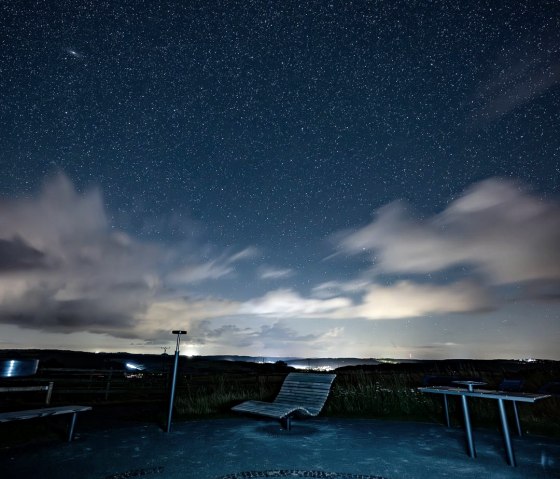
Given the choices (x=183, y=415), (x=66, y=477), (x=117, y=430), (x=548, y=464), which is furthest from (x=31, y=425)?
(x=548, y=464)

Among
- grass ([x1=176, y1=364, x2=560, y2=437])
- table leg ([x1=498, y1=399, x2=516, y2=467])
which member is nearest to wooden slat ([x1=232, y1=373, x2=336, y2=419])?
grass ([x1=176, y1=364, x2=560, y2=437])

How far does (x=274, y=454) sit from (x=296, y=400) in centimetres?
189

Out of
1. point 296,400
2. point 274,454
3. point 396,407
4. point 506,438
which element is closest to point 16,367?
point 274,454

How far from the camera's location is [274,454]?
167 inches

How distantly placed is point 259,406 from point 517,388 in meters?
4.39

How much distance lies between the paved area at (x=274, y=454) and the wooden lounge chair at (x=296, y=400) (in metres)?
0.35

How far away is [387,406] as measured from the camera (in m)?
7.61

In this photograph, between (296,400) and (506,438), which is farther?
(296,400)

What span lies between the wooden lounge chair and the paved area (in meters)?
0.35

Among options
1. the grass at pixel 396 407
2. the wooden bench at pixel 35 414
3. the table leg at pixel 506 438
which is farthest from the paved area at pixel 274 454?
the grass at pixel 396 407

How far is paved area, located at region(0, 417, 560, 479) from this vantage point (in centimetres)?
361

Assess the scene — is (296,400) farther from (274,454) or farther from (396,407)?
(396,407)

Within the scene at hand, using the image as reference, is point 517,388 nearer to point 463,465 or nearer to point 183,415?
point 463,465

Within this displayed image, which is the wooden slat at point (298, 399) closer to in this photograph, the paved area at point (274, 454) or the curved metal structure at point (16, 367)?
the paved area at point (274, 454)
